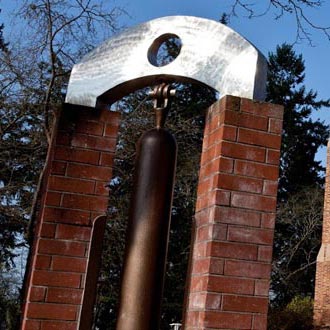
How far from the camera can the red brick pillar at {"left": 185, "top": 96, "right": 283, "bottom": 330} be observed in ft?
8.96

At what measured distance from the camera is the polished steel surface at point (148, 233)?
259 centimetres

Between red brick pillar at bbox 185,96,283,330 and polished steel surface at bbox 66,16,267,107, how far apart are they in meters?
0.13

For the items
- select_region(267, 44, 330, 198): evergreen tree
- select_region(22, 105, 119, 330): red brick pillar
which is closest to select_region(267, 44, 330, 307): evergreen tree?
select_region(267, 44, 330, 198): evergreen tree

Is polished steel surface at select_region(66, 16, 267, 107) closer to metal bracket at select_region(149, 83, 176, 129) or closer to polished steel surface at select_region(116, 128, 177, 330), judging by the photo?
metal bracket at select_region(149, 83, 176, 129)

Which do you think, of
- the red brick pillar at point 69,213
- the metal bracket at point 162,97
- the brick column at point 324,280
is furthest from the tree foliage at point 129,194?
the metal bracket at point 162,97

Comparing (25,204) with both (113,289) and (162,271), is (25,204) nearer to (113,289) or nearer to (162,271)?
(113,289)

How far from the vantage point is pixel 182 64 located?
3.06m

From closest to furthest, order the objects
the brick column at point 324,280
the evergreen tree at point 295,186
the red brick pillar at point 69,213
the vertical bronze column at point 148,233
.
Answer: the vertical bronze column at point 148,233
the red brick pillar at point 69,213
the brick column at point 324,280
the evergreen tree at point 295,186

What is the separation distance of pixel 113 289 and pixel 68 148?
1234cm

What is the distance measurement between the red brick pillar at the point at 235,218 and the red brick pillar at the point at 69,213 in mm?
540

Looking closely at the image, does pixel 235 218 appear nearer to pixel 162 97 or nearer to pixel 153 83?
pixel 162 97

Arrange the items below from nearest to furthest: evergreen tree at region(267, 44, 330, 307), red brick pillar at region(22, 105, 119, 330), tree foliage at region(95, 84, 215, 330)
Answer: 1. red brick pillar at region(22, 105, 119, 330)
2. tree foliage at region(95, 84, 215, 330)
3. evergreen tree at region(267, 44, 330, 307)

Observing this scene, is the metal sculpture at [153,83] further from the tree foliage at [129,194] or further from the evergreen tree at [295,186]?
the evergreen tree at [295,186]

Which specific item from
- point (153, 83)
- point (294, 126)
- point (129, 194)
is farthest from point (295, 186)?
point (153, 83)
